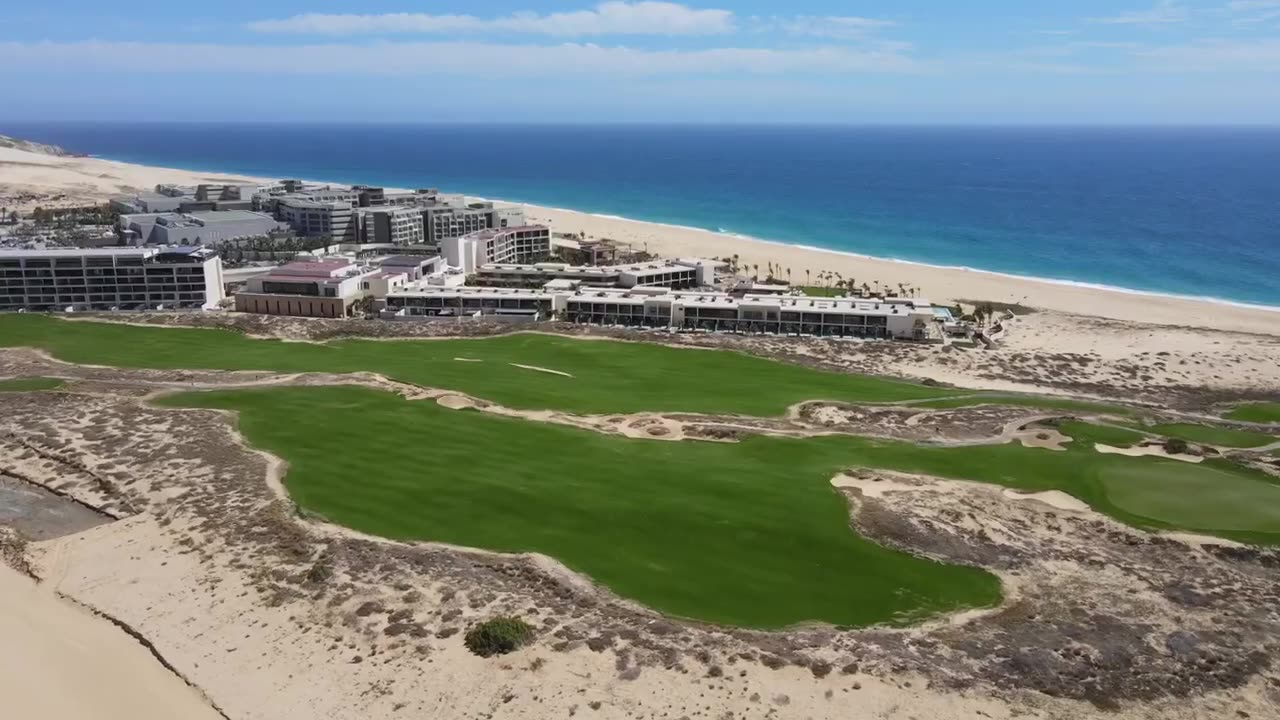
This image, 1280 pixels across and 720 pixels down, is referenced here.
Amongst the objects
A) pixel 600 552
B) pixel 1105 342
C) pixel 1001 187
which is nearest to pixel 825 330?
pixel 1105 342

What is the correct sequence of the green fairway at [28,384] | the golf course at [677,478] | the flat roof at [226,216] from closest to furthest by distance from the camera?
1. the golf course at [677,478]
2. the green fairway at [28,384]
3. the flat roof at [226,216]

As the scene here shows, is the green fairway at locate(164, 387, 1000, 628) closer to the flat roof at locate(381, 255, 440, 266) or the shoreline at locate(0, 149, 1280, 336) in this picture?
the flat roof at locate(381, 255, 440, 266)

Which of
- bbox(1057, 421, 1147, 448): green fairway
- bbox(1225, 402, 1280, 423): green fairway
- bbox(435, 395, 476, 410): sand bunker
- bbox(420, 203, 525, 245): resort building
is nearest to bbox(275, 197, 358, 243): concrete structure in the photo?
bbox(420, 203, 525, 245): resort building

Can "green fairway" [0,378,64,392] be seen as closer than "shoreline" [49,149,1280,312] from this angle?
Yes

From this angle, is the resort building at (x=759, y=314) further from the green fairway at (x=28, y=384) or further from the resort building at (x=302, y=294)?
the green fairway at (x=28, y=384)

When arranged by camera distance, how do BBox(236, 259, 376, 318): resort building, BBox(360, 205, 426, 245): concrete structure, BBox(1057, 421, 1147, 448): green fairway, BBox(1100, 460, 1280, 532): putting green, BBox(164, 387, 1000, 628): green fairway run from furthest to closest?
BBox(360, 205, 426, 245): concrete structure
BBox(236, 259, 376, 318): resort building
BBox(1057, 421, 1147, 448): green fairway
BBox(1100, 460, 1280, 532): putting green
BBox(164, 387, 1000, 628): green fairway

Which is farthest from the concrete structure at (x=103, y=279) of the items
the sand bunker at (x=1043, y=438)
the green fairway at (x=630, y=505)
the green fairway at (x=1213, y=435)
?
the green fairway at (x=1213, y=435)
